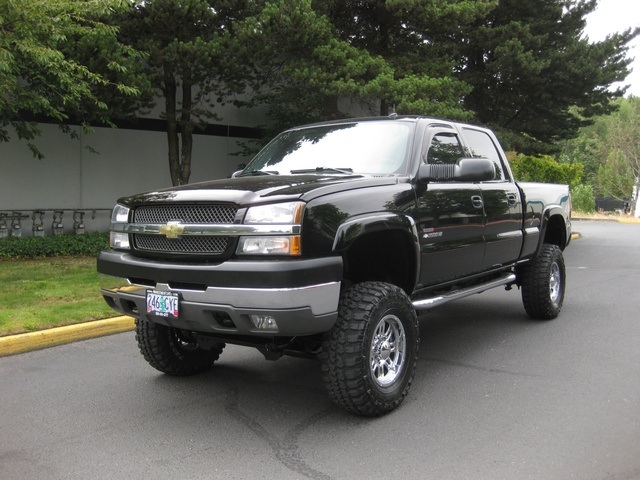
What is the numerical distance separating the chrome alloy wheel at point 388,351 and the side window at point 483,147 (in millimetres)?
2201

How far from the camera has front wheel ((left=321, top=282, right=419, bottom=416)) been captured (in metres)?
3.98

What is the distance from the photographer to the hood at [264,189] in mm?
3867

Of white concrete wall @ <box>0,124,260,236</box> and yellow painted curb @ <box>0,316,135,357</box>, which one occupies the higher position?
white concrete wall @ <box>0,124,260,236</box>

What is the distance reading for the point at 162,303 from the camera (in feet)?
13.1

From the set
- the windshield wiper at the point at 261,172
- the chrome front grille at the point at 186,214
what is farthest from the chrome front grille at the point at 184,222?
the windshield wiper at the point at 261,172

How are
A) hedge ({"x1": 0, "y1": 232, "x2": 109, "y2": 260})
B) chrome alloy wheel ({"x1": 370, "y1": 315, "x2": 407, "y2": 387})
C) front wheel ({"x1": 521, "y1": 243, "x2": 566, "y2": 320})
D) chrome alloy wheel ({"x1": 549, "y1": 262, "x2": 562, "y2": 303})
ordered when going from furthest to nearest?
hedge ({"x1": 0, "y1": 232, "x2": 109, "y2": 260}) → chrome alloy wheel ({"x1": 549, "y1": 262, "x2": 562, "y2": 303}) → front wheel ({"x1": 521, "y1": 243, "x2": 566, "y2": 320}) → chrome alloy wheel ({"x1": 370, "y1": 315, "x2": 407, "y2": 387})

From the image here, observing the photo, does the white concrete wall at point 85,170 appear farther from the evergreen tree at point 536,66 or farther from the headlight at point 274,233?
the headlight at point 274,233

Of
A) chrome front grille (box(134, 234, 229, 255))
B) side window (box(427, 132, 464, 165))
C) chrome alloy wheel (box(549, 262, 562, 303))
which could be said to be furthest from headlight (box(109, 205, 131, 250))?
chrome alloy wheel (box(549, 262, 562, 303))

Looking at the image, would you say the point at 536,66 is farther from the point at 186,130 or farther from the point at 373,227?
the point at 373,227

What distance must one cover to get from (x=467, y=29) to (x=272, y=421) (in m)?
15.5

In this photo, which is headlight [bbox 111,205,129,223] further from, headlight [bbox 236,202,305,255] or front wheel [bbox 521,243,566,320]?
front wheel [bbox 521,243,566,320]

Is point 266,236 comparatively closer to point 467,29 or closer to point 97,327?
point 97,327

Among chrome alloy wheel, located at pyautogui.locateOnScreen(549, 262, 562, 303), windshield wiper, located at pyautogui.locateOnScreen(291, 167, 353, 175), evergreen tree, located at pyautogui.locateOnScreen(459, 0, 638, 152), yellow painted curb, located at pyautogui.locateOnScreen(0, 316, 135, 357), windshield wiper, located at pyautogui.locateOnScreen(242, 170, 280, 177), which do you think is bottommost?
yellow painted curb, located at pyautogui.locateOnScreen(0, 316, 135, 357)

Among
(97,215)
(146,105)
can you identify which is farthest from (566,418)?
(97,215)
